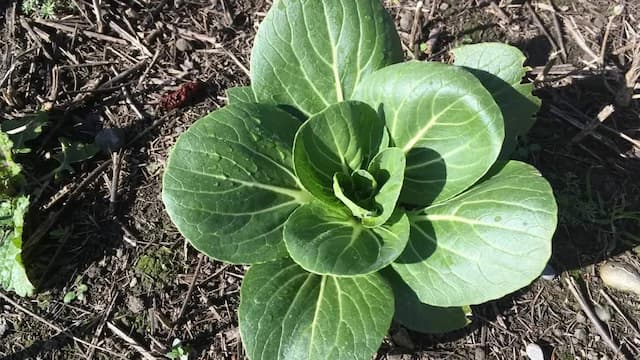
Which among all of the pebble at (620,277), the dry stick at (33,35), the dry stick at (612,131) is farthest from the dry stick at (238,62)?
the pebble at (620,277)

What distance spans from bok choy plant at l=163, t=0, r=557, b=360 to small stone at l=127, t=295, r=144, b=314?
2.75ft

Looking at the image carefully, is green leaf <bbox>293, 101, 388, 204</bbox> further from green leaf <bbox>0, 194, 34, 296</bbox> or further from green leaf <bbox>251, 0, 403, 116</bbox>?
green leaf <bbox>0, 194, 34, 296</bbox>

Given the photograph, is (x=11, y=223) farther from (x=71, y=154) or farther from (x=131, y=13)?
(x=131, y=13)

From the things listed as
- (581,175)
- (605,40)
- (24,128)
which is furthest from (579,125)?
(24,128)

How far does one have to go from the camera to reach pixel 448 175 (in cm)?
234

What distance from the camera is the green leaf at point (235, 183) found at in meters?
2.26

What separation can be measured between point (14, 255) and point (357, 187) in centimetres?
171

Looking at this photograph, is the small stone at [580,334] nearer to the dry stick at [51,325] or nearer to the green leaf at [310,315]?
the green leaf at [310,315]

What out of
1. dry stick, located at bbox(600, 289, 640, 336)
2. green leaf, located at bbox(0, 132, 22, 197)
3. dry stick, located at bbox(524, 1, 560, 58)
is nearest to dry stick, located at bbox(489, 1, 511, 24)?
dry stick, located at bbox(524, 1, 560, 58)

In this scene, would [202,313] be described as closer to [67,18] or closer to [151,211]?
[151,211]

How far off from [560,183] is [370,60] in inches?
50.3

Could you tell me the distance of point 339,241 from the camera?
2.24 metres

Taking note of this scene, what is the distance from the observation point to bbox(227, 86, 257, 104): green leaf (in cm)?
264

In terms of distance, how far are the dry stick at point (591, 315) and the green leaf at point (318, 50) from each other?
4.58 feet
